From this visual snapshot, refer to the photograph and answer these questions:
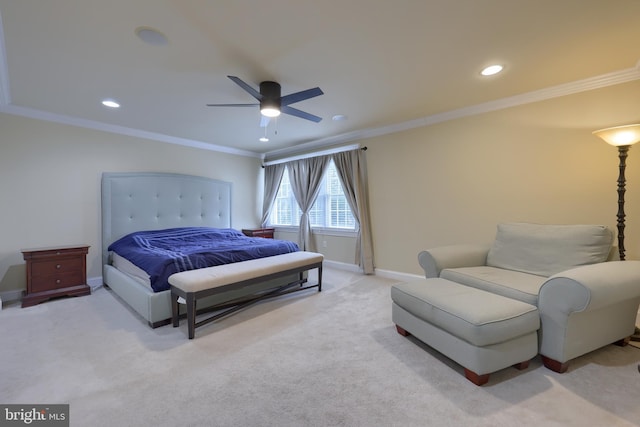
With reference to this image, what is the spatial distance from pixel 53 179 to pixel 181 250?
2157 mm

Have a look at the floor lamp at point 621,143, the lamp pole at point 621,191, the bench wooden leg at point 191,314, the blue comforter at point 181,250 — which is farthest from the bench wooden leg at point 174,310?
the lamp pole at point 621,191

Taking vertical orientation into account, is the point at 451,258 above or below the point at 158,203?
below

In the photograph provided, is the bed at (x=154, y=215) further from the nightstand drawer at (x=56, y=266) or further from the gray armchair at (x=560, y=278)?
the gray armchair at (x=560, y=278)

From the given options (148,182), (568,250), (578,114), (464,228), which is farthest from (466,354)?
(148,182)

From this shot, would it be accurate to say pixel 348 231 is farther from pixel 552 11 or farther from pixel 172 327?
pixel 552 11

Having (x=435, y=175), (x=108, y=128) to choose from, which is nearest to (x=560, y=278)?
(x=435, y=175)

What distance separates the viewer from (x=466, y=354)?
175 cm

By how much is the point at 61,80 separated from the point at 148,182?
1.91 m

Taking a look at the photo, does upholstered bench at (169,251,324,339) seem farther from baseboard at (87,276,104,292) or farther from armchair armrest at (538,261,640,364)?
armchair armrest at (538,261,640,364)

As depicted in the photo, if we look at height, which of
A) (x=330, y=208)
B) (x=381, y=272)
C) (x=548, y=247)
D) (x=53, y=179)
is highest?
(x=53, y=179)

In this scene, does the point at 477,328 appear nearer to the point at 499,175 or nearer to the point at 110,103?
the point at 499,175

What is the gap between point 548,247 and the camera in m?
2.54

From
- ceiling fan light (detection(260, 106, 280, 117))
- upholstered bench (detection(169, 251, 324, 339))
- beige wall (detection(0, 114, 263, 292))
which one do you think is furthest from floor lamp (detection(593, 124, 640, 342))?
beige wall (detection(0, 114, 263, 292))

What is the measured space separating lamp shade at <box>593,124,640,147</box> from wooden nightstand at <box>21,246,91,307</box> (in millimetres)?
5919
